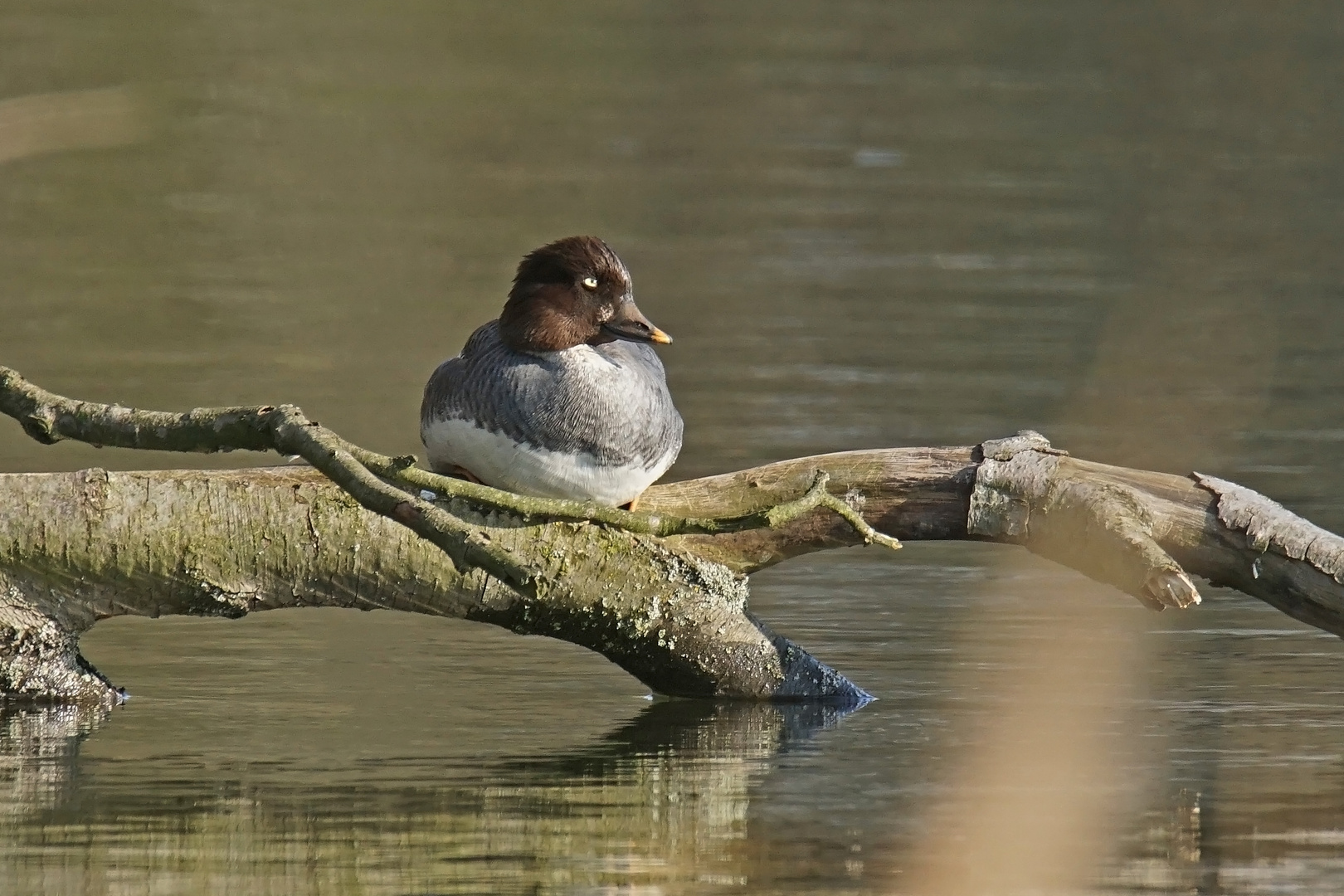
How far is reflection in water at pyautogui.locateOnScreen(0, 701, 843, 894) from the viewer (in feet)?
16.0

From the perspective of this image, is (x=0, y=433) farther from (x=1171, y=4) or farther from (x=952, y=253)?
(x=1171, y=4)

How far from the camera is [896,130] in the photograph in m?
21.6

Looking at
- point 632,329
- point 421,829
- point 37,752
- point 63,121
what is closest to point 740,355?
point 632,329

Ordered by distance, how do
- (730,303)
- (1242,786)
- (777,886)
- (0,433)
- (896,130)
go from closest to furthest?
(777,886) < (1242,786) < (0,433) < (730,303) < (896,130)

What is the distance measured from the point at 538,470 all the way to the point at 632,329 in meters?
0.58

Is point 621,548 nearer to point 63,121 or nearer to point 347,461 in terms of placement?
point 347,461

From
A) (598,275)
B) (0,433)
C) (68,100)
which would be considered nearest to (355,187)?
(0,433)

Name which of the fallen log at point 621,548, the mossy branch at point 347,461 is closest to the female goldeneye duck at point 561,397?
the fallen log at point 621,548

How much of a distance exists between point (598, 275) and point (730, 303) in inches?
314

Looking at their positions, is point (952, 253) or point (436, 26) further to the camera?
point (436, 26)

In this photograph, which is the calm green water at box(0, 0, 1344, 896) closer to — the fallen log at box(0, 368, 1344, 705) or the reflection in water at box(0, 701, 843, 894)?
the reflection in water at box(0, 701, 843, 894)

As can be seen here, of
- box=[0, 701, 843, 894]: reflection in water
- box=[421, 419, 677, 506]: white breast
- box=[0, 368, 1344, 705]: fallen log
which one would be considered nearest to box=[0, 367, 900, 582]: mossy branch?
box=[0, 368, 1344, 705]: fallen log

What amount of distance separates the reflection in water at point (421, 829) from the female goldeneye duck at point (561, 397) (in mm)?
852

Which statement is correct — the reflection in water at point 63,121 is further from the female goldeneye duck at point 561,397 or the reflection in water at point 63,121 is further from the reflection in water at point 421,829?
the female goldeneye duck at point 561,397
